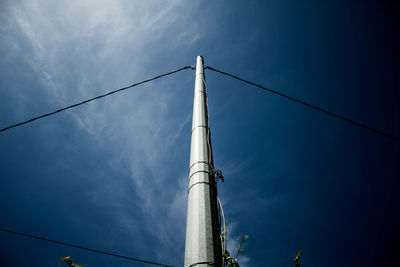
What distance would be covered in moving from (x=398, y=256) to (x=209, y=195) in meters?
147

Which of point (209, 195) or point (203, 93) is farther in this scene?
point (203, 93)

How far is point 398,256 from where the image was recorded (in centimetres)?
9200

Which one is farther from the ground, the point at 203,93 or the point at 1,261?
the point at 1,261

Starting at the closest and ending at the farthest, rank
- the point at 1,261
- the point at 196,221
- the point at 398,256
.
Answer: the point at 196,221 < the point at 1,261 < the point at 398,256

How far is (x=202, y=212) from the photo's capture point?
1.81 m

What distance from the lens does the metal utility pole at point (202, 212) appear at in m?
1.60

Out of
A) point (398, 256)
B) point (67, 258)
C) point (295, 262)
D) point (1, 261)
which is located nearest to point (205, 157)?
point (295, 262)

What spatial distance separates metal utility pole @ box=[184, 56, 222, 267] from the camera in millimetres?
1596

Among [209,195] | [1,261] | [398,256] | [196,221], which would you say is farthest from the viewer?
[398,256]

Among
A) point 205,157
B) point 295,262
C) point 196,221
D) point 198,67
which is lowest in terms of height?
point 295,262

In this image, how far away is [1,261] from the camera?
7744cm

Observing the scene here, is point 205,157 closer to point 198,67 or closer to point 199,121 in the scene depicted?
point 199,121

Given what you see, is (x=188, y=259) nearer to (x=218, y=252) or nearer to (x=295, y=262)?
(x=218, y=252)

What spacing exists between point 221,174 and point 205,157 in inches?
11.9
